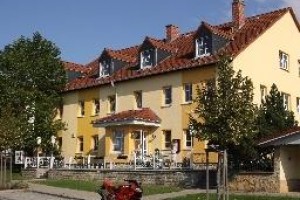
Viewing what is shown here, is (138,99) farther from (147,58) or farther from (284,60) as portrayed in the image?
(284,60)

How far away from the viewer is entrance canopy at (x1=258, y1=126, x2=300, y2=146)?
26500mm

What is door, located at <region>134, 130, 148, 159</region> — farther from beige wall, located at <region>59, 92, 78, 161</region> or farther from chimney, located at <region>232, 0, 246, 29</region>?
chimney, located at <region>232, 0, 246, 29</region>

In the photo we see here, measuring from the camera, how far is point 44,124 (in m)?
42.0

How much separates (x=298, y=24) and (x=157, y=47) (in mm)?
10579

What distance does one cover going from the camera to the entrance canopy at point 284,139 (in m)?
26.5

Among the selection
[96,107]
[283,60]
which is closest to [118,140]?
[96,107]

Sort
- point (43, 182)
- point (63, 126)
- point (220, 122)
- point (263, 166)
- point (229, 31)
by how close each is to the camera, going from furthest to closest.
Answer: point (63, 126), point (229, 31), point (43, 182), point (263, 166), point (220, 122)

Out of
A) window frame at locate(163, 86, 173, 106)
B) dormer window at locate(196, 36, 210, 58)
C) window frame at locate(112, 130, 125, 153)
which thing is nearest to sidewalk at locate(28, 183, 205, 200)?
window frame at locate(112, 130, 125, 153)

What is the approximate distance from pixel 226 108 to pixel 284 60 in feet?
59.5

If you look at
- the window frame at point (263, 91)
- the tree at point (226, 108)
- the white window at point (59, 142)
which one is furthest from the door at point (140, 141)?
the tree at point (226, 108)

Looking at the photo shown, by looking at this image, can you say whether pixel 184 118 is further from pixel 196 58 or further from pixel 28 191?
pixel 28 191

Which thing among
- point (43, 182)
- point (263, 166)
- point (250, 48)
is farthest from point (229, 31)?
point (43, 182)

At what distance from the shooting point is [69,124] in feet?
151

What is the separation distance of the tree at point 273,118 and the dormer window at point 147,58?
12.0 meters
